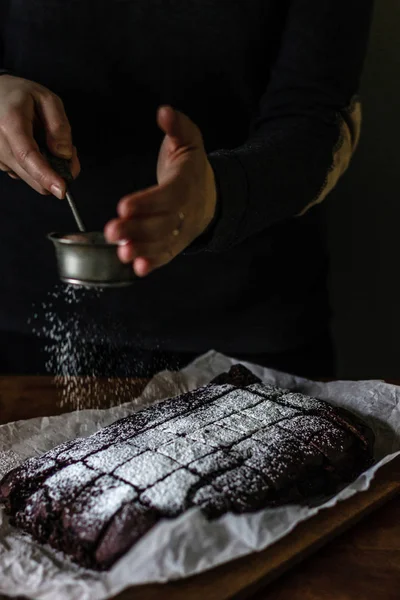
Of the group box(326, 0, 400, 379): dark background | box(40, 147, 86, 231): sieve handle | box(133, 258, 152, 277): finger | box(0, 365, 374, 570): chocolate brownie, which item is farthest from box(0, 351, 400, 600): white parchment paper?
box(326, 0, 400, 379): dark background

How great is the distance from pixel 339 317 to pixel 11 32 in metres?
1.29

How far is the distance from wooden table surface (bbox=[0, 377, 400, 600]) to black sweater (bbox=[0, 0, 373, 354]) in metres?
0.59

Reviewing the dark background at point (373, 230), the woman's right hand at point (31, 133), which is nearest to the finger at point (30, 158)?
the woman's right hand at point (31, 133)

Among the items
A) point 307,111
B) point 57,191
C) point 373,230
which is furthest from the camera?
point 373,230

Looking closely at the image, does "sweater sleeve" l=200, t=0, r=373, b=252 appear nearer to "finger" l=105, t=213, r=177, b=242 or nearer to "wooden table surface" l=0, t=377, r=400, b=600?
"finger" l=105, t=213, r=177, b=242

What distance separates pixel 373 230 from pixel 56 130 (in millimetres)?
1275

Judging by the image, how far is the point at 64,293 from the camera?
185 centimetres

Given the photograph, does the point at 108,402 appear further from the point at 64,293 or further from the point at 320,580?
the point at 320,580

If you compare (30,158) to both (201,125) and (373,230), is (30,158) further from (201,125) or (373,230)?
(373,230)

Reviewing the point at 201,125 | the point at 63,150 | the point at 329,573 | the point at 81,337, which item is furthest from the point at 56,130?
the point at 329,573

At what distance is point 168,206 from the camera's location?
1.01 m

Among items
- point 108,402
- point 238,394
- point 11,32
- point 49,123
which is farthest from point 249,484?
point 11,32

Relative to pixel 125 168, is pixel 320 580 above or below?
below

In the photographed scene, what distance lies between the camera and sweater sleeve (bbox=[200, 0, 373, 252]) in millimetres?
1472
